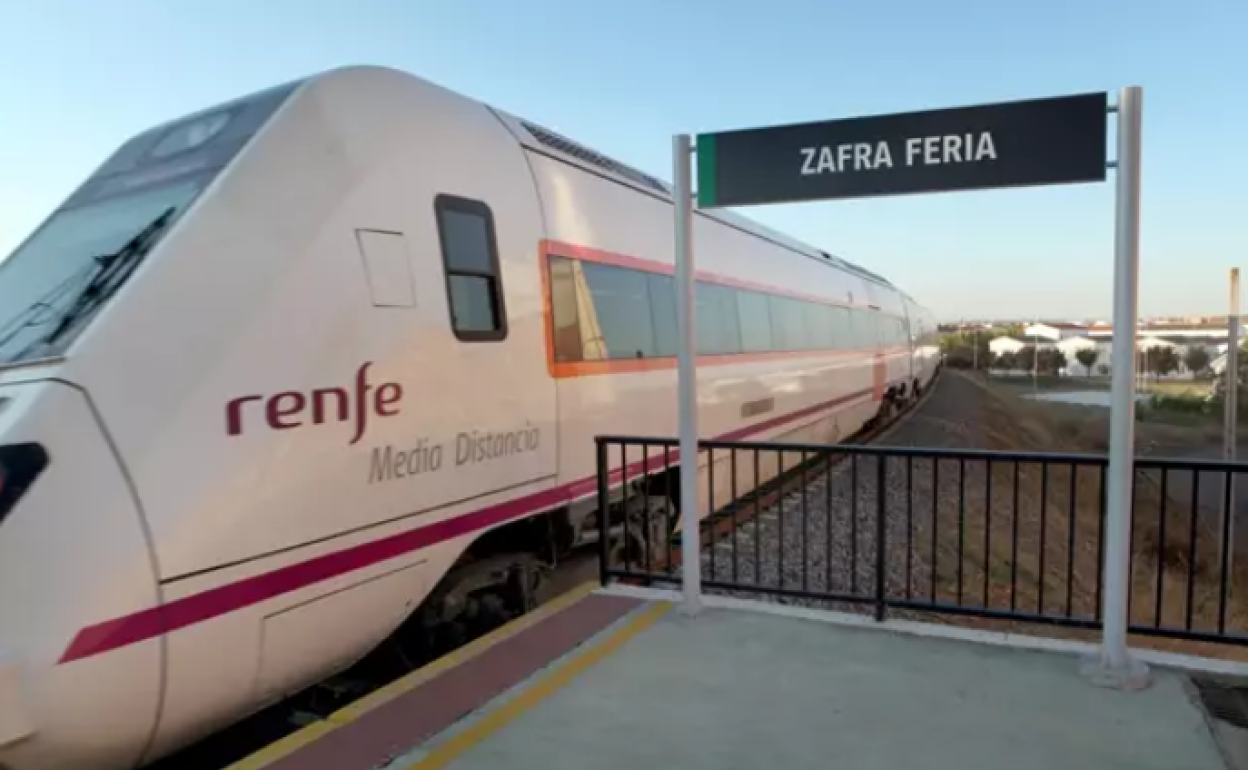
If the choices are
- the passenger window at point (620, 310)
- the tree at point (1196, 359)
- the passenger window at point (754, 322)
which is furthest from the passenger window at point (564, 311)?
the tree at point (1196, 359)

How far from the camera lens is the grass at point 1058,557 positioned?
5.09 meters

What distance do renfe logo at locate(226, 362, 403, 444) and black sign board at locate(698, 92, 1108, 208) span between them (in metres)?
1.92

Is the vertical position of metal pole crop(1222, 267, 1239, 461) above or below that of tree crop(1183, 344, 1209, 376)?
above

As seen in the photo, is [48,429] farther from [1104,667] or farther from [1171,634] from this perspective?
[1171,634]

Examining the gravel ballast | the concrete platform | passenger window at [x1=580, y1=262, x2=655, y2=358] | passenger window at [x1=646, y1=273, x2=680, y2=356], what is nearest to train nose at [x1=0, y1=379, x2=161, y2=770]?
the concrete platform

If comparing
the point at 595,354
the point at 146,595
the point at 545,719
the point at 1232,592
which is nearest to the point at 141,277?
the point at 146,595

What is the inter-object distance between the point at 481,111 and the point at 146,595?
11.2 ft

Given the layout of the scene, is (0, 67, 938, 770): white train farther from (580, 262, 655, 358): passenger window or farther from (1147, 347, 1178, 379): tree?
(1147, 347, 1178, 379): tree

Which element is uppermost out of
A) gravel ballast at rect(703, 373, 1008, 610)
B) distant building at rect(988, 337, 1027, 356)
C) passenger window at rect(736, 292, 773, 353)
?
passenger window at rect(736, 292, 773, 353)

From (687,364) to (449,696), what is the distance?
6.69 ft

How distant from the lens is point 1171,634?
4152 millimetres

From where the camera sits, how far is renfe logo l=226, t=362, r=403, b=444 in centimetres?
335

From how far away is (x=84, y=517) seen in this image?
2812mm

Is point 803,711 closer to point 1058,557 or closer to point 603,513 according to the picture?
point 603,513
